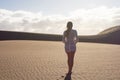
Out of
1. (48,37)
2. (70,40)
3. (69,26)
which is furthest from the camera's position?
(48,37)

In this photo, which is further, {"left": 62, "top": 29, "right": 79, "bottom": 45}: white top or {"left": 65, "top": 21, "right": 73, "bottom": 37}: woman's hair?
{"left": 62, "top": 29, "right": 79, "bottom": 45}: white top

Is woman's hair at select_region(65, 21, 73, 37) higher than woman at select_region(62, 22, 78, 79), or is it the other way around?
woman's hair at select_region(65, 21, 73, 37)

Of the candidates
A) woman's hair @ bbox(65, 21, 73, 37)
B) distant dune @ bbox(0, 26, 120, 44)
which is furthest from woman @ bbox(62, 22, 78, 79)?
distant dune @ bbox(0, 26, 120, 44)

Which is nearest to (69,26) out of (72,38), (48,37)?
(72,38)

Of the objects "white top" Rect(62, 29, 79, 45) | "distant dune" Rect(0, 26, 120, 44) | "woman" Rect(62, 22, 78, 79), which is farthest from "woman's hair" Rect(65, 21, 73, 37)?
"distant dune" Rect(0, 26, 120, 44)

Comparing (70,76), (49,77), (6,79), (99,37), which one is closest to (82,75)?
(70,76)

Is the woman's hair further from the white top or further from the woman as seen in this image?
the white top

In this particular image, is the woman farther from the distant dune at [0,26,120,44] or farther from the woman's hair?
the distant dune at [0,26,120,44]

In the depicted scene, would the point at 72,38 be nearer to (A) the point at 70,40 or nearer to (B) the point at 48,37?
(A) the point at 70,40

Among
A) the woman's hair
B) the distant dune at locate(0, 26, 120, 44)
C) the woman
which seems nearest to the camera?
the woman's hair

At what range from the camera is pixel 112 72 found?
415 inches

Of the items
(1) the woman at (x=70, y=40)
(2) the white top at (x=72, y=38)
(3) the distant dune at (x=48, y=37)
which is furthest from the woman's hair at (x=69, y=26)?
(3) the distant dune at (x=48, y=37)

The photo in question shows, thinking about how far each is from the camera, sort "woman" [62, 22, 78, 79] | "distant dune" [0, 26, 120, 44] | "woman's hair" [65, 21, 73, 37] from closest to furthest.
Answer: "woman's hair" [65, 21, 73, 37] < "woman" [62, 22, 78, 79] < "distant dune" [0, 26, 120, 44]

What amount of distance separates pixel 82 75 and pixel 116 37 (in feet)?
119
